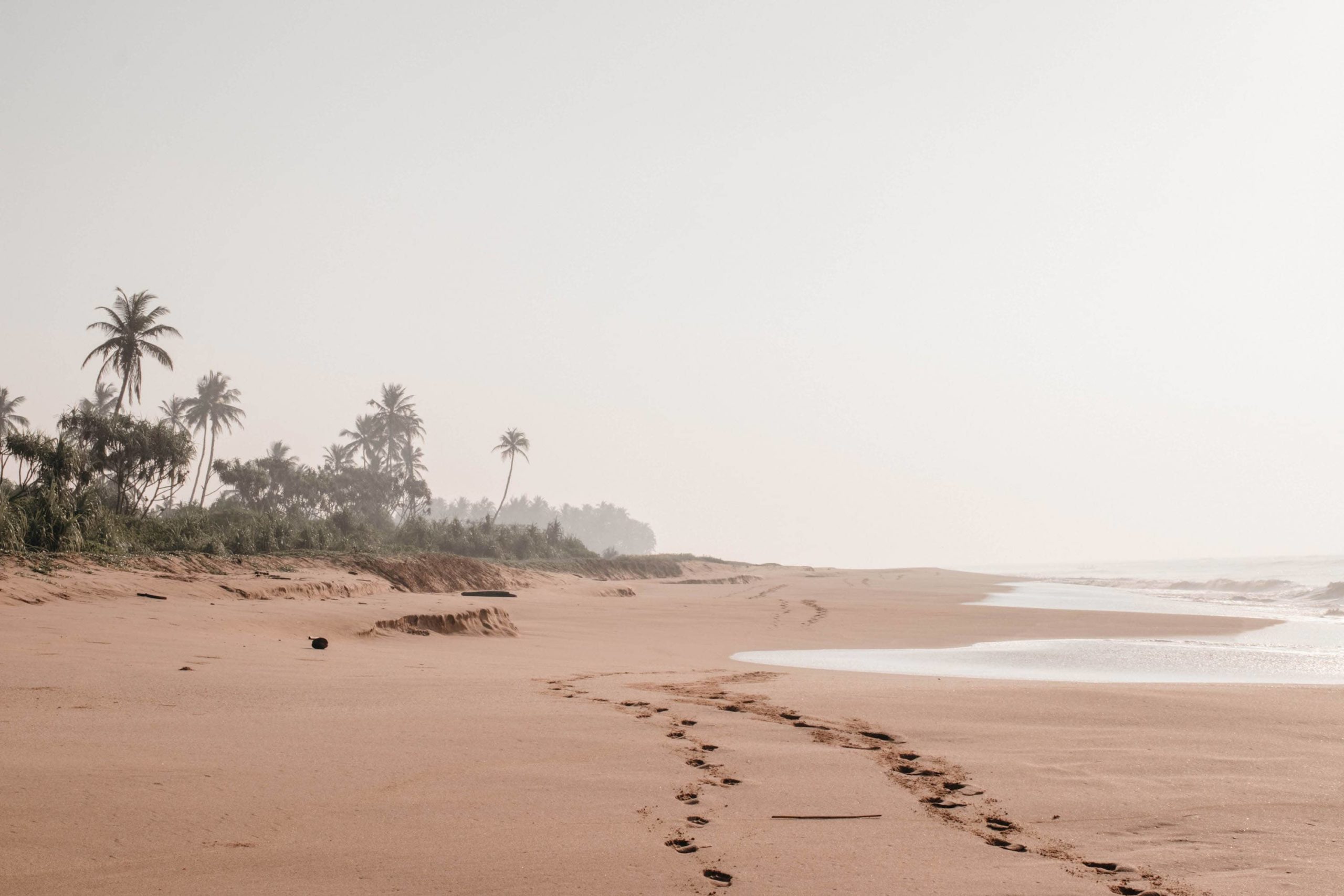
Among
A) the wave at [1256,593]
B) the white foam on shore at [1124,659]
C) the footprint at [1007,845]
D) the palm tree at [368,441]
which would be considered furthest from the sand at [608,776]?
the palm tree at [368,441]

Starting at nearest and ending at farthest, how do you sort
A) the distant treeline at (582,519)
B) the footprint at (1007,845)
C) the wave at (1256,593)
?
the footprint at (1007,845), the wave at (1256,593), the distant treeline at (582,519)

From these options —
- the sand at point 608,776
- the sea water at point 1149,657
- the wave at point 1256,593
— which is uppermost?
the wave at point 1256,593

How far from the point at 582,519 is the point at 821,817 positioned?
14619cm

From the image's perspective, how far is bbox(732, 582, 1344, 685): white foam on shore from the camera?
10.9 metres

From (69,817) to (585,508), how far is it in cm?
14970

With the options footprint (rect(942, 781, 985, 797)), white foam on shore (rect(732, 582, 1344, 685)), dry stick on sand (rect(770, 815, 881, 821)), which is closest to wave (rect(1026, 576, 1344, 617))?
white foam on shore (rect(732, 582, 1344, 685))

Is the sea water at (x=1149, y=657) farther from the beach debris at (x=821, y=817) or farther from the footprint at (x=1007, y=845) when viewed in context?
the footprint at (x=1007, y=845)

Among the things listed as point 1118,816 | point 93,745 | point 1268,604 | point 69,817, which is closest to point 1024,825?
point 1118,816

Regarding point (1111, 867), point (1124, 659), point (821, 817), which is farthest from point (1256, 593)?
point (821, 817)

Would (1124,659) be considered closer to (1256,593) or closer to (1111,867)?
(1111,867)

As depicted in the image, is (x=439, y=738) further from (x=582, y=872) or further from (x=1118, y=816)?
(x=1118, y=816)

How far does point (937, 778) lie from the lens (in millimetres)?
4914

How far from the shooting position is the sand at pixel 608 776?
332cm

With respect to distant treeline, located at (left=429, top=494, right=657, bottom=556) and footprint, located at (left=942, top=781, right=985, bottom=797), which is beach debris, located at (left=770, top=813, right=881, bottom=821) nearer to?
footprint, located at (left=942, top=781, right=985, bottom=797)
